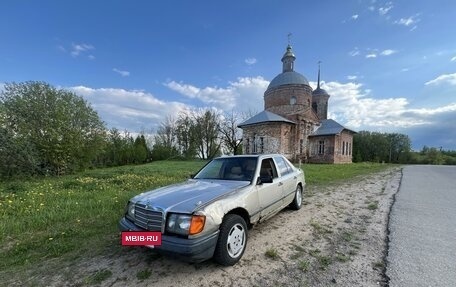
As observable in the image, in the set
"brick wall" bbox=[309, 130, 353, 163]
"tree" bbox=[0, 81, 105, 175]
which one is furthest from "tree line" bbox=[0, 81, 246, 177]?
"brick wall" bbox=[309, 130, 353, 163]

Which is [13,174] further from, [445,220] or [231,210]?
[445,220]

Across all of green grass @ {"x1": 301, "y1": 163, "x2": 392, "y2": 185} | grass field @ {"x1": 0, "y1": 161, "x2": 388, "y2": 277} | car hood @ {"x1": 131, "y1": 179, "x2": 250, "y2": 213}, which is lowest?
grass field @ {"x1": 0, "y1": 161, "x2": 388, "y2": 277}

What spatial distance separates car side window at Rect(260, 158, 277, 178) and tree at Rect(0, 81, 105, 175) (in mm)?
14787

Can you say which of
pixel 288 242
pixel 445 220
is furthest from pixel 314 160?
pixel 288 242

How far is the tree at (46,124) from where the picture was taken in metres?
15.0

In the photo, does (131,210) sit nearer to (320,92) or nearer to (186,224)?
(186,224)

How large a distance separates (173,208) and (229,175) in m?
1.79

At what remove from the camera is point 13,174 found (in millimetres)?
13109

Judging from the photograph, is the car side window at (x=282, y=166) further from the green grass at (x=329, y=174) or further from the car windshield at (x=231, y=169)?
the green grass at (x=329, y=174)

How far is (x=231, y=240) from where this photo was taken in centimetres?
341

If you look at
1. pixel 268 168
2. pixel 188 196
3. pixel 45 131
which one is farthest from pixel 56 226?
pixel 45 131

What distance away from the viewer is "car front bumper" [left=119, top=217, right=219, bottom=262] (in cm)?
287

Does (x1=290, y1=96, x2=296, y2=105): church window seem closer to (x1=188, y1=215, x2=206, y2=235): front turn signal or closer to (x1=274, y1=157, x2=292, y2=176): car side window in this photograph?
(x1=274, y1=157, x2=292, y2=176): car side window

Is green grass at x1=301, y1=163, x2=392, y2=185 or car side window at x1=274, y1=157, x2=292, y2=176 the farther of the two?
green grass at x1=301, y1=163, x2=392, y2=185
